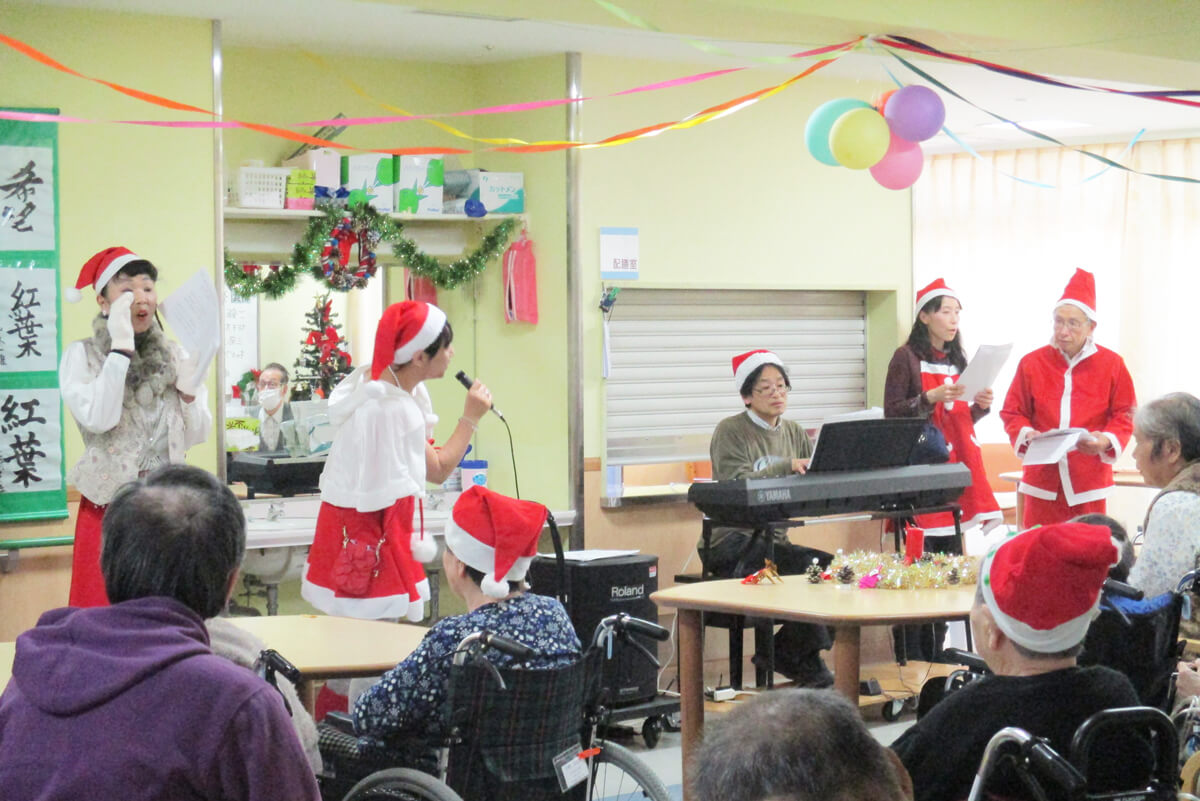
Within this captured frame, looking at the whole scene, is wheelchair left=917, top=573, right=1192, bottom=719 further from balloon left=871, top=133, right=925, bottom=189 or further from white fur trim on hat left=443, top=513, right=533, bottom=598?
balloon left=871, top=133, right=925, bottom=189

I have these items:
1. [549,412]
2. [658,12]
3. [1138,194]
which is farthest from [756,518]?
[1138,194]

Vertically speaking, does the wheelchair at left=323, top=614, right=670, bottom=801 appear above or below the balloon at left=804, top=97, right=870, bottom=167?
below

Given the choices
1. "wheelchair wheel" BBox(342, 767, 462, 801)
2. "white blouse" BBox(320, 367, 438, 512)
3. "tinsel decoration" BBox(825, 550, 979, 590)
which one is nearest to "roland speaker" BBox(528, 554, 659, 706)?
"tinsel decoration" BBox(825, 550, 979, 590)

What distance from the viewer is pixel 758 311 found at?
23.0 feet

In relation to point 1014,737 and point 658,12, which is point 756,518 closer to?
point 658,12

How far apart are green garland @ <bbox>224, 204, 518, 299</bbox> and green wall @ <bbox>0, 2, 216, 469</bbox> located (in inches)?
22.6

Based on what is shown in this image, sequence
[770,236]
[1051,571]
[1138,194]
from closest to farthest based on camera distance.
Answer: [1051,571]
[770,236]
[1138,194]

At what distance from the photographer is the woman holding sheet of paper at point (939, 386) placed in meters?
6.16

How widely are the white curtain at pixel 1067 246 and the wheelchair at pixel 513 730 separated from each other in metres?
6.08

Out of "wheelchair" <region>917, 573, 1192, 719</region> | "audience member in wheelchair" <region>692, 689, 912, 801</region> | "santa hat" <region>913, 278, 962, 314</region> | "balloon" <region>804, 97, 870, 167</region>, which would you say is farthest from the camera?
"santa hat" <region>913, 278, 962, 314</region>

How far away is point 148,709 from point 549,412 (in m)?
4.67

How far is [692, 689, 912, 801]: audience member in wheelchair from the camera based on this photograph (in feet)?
4.05

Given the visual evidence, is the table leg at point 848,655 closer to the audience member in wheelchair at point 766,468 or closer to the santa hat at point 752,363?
the audience member in wheelchair at point 766,468

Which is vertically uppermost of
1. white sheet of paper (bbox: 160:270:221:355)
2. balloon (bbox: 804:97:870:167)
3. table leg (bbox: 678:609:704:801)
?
balloon (bbox: 804:97:870:167)
